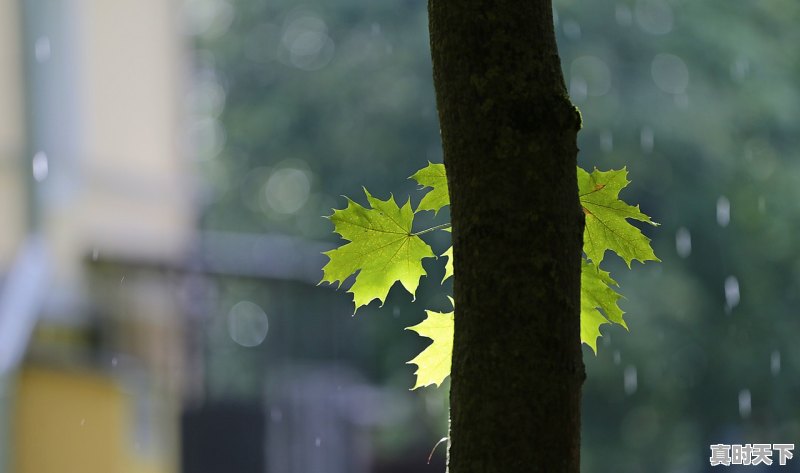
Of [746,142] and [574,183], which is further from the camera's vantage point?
[746,142]

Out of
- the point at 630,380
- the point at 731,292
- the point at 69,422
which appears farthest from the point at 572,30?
the point at 69,422

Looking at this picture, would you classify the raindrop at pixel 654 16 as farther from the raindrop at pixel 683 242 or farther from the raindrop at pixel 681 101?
the raindrop at pixel 683 242

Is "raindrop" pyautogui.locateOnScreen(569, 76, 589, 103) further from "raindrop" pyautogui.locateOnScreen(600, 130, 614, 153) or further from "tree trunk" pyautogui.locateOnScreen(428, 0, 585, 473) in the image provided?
"tree trunk" pyautogui.locateOnScreen(428, 0, 585, 473)

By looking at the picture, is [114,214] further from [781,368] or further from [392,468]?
[781,368]

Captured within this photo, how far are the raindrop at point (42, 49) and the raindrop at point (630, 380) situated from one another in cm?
486

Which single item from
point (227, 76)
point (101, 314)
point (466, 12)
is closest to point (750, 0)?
point (227, 76)

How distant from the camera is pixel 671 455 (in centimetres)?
955

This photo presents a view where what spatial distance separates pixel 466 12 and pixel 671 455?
943cm

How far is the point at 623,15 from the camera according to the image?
934 centimetres

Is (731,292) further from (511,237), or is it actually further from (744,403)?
(511,237)

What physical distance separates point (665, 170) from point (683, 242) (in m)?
0.59

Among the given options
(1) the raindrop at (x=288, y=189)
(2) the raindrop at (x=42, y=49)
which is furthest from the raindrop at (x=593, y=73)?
(2) the raindrop at (x=42, y=49)

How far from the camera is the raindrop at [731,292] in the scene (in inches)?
358

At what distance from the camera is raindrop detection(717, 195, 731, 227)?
8.93 m
